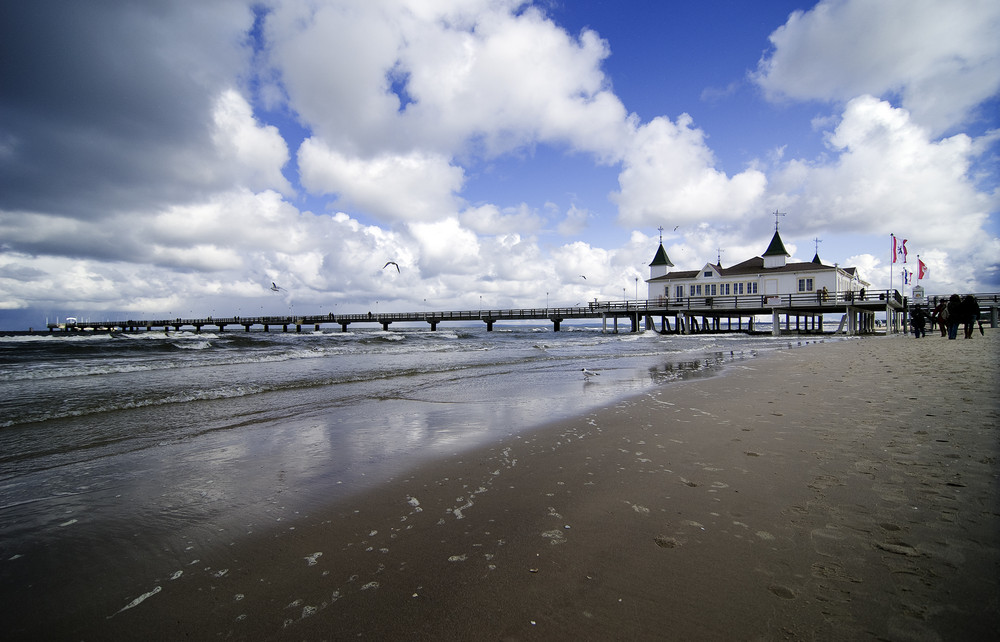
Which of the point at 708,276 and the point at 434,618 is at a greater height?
the point at 708,276

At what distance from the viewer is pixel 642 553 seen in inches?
105

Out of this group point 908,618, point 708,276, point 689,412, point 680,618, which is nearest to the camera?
point 908,618

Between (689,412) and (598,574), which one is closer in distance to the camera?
(598,574)

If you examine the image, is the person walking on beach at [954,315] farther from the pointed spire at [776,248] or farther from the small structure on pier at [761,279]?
the pointed spire at [776,248]

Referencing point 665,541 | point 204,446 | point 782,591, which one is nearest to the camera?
point 782,591

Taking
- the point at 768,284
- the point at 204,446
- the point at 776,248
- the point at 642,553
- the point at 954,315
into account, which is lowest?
the point at 204,446

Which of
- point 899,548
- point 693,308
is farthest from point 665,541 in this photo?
point 693,308

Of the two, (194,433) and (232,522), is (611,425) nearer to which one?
(232,522)

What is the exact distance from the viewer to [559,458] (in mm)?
4812

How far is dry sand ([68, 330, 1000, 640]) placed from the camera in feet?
6.70

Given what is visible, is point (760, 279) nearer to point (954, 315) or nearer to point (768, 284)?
point (768, 284)

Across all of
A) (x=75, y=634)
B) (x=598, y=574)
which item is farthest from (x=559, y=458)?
(x=75, y=634)

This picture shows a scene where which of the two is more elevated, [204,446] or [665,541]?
[665,541]

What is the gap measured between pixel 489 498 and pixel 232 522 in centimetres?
207
